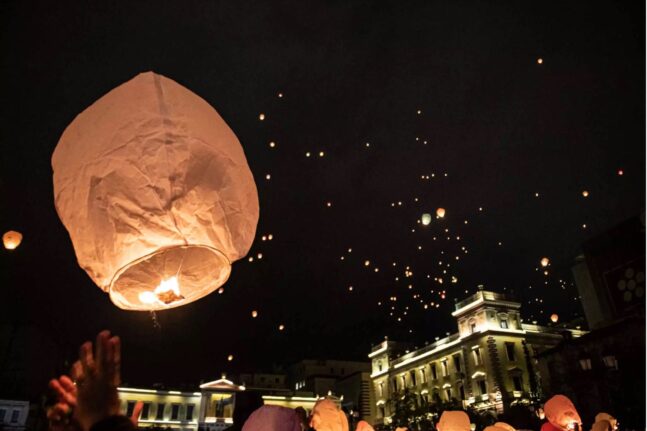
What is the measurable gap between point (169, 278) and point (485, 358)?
4512cm

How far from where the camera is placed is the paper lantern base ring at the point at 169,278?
6.72 feet

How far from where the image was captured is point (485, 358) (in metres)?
41.6

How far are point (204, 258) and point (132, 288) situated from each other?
37cm

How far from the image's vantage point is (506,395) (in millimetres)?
38812

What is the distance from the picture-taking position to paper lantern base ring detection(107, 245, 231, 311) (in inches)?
80.6

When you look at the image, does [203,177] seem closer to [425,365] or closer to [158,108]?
[158,108]

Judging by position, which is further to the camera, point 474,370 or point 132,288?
point 474,370

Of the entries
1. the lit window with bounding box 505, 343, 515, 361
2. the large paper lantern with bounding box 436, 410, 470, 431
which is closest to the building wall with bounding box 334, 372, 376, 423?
the lit window with bounding box 505, 343, 515, 361

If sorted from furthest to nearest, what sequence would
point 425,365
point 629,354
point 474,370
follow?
point 425,365, point 474,370, point 629,354

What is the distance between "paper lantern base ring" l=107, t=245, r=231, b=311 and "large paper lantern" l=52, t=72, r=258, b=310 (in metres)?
0.09

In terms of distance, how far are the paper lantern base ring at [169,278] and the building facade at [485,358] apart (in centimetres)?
4119

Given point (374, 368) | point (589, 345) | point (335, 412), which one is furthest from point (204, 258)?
point (374, 368)

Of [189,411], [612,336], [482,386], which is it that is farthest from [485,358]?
[189,411]

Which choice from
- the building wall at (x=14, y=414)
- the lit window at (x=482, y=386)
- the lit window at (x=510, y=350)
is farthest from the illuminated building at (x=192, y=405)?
the lit window at (x=510, y=350)
